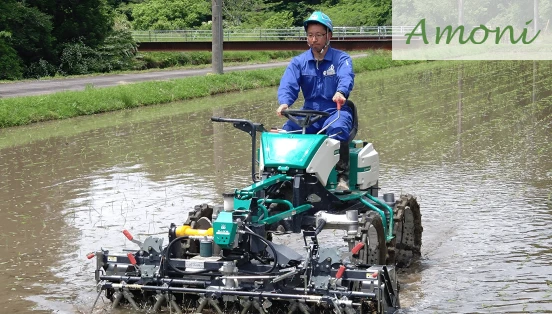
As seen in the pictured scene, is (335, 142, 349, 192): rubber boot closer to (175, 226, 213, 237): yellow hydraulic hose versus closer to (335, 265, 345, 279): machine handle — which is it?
(175, 226, 213, 237): yellow hydraulic hose

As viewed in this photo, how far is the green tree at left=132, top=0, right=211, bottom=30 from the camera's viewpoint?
75.0 metres

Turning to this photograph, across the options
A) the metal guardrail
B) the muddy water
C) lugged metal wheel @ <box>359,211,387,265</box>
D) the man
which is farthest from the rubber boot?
the metal guardrail

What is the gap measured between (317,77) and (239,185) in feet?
15.3

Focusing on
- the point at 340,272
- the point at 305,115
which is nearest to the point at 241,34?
the point at 305,115

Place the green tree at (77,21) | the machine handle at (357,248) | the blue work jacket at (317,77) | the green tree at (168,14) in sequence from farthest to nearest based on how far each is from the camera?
1. the green tree at (168,14)
2. the green tree at (77,21)
3. the blue work jacket at (317,77)
4. the machine handle at (357,248)

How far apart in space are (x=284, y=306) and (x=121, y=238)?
344 cm

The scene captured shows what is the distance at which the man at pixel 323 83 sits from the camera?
8.58 meters

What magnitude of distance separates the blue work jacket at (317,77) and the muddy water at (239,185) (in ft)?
5.98

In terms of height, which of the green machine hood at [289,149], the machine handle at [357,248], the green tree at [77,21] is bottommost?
the machine handle at [357,248]

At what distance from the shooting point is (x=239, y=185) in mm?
13281

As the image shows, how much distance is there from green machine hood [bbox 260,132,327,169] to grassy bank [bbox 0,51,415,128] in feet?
48.0

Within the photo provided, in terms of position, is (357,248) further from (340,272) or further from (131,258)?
(131,258)

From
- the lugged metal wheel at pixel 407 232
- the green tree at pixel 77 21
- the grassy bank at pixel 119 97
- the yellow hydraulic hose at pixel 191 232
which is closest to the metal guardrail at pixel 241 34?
the green tree at pixel 77 21

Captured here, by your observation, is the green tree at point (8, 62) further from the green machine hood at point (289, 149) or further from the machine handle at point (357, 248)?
the machine handle at point (357, 248)
